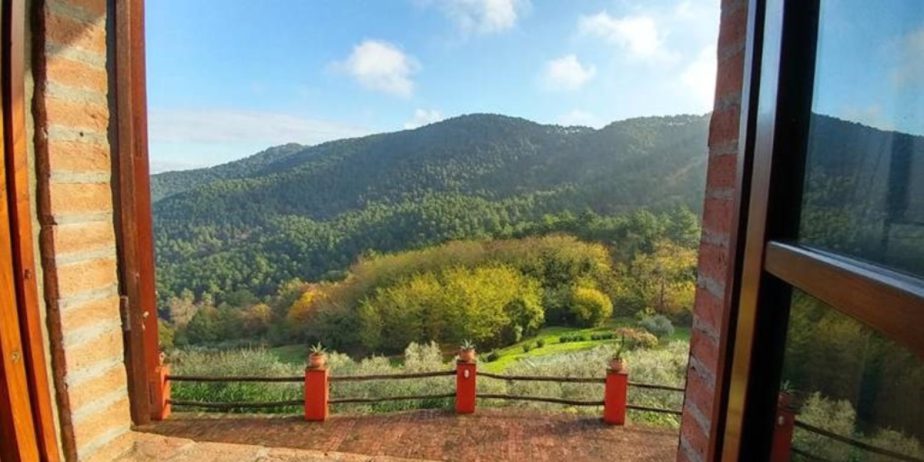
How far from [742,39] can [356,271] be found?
20.5 m

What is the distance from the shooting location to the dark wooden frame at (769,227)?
54 cm

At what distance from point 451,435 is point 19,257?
20.0 feet

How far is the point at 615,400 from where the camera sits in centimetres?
650

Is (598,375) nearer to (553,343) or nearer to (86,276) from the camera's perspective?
(553,343)

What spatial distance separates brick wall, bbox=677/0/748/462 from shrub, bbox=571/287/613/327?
59.6 ft

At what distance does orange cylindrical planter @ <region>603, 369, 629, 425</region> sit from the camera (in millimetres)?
6438

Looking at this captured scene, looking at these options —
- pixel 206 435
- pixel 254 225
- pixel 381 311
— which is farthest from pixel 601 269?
pixel 254 225

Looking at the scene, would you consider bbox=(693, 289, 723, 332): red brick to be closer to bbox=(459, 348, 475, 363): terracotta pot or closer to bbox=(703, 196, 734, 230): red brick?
bbox=(703, 196, 734, 230): red brick

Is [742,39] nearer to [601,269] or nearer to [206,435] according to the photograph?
[206,435]

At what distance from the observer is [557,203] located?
79.5 ft

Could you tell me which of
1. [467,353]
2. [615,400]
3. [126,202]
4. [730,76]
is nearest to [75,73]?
[126,202]

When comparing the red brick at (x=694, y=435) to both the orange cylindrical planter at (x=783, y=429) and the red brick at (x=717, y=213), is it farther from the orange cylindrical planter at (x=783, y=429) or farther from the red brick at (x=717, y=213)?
the red brick at (x=717, y=213)

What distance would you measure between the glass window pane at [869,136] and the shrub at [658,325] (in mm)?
16829

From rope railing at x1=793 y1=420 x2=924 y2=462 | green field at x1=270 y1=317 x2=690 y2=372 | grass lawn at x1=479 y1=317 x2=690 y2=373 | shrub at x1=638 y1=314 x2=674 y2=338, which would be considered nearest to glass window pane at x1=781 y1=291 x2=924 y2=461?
rope railing at x1=793 y1=420 x2=924 y2=462
